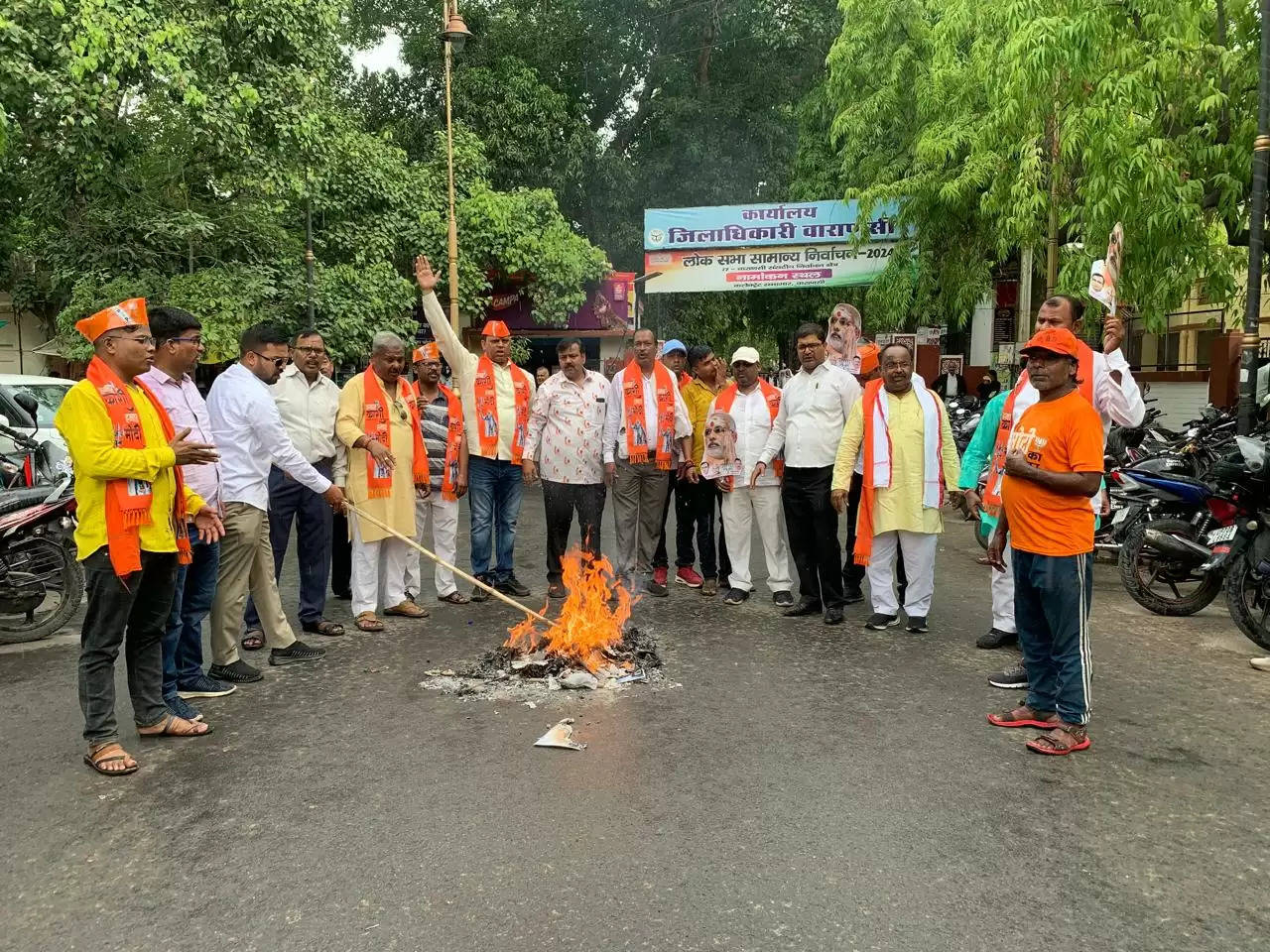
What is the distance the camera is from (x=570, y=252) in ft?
71.2

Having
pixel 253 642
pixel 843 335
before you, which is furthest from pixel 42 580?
pixel 843 335

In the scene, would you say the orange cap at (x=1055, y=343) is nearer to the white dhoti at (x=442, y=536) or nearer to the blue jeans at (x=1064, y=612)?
the blue jeans at (x=1064, y=612)

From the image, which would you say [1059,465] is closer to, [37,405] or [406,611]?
[406,611]

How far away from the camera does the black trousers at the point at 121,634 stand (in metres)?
4.21

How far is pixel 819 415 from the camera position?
22.7 feet

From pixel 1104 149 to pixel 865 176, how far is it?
396 inches

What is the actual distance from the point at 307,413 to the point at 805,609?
3.66 m

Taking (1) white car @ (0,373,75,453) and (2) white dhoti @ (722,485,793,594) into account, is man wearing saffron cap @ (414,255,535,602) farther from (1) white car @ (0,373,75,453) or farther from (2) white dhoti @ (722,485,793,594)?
(1) white car @ (0,373,75,453)

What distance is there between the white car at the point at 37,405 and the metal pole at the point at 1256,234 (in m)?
10.5

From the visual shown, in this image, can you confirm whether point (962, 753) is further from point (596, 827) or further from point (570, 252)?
point (570, 252)

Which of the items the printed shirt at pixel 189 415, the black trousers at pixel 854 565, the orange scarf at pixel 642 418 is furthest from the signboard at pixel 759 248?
the printed shirt at pixel 189 415

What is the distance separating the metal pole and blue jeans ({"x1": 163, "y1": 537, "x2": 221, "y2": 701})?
8.12 meters

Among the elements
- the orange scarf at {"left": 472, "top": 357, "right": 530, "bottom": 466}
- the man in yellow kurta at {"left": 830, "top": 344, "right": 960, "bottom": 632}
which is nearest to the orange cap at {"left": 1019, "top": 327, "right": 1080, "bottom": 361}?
the man in yellow kurta at {"left": 830, "top": 344, "right": 960, "bottom": 632}

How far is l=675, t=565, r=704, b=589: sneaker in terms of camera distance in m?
8.01
